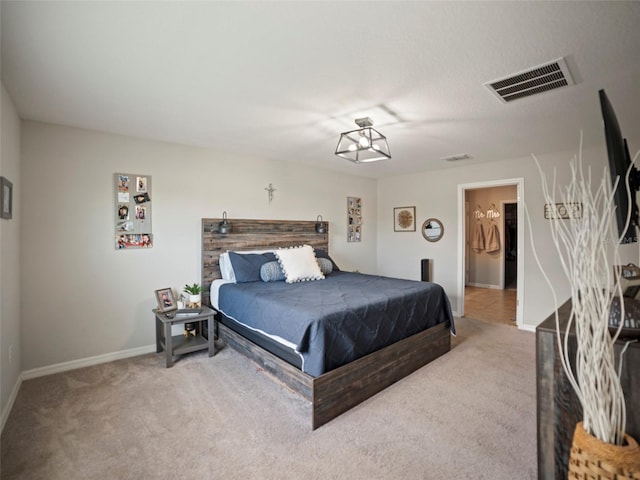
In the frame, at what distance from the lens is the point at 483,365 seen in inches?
123

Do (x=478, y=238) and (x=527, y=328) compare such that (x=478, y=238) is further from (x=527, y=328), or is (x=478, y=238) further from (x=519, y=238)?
(x=527, y=328)

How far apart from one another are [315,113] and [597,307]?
2.34 m

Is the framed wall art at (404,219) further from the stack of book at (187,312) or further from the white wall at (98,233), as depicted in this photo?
the stack of book at (187,312)

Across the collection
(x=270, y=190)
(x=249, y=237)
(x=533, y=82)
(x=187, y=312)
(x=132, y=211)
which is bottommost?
(x=187, y=312)

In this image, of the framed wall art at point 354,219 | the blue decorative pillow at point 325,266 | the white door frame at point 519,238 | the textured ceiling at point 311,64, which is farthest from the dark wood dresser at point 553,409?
Result: the framed wall art at point 354,219

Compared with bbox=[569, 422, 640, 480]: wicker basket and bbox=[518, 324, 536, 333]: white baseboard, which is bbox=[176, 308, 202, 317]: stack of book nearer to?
bbox=[569, 422, 640, 480]: wicker basket

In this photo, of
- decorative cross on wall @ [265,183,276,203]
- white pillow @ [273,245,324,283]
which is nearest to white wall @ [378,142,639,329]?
white pillow @ [273,245,324,283]

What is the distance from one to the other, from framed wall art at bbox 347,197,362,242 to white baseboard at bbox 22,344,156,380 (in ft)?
11.4

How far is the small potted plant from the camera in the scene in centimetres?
346

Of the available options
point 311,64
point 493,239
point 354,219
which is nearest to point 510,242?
point 493,239

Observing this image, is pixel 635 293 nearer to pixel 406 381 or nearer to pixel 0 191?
pixel 406 381

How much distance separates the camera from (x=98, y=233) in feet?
10.4

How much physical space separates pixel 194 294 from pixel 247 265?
26.3 inches

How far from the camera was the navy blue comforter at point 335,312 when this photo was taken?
7.49 ft
